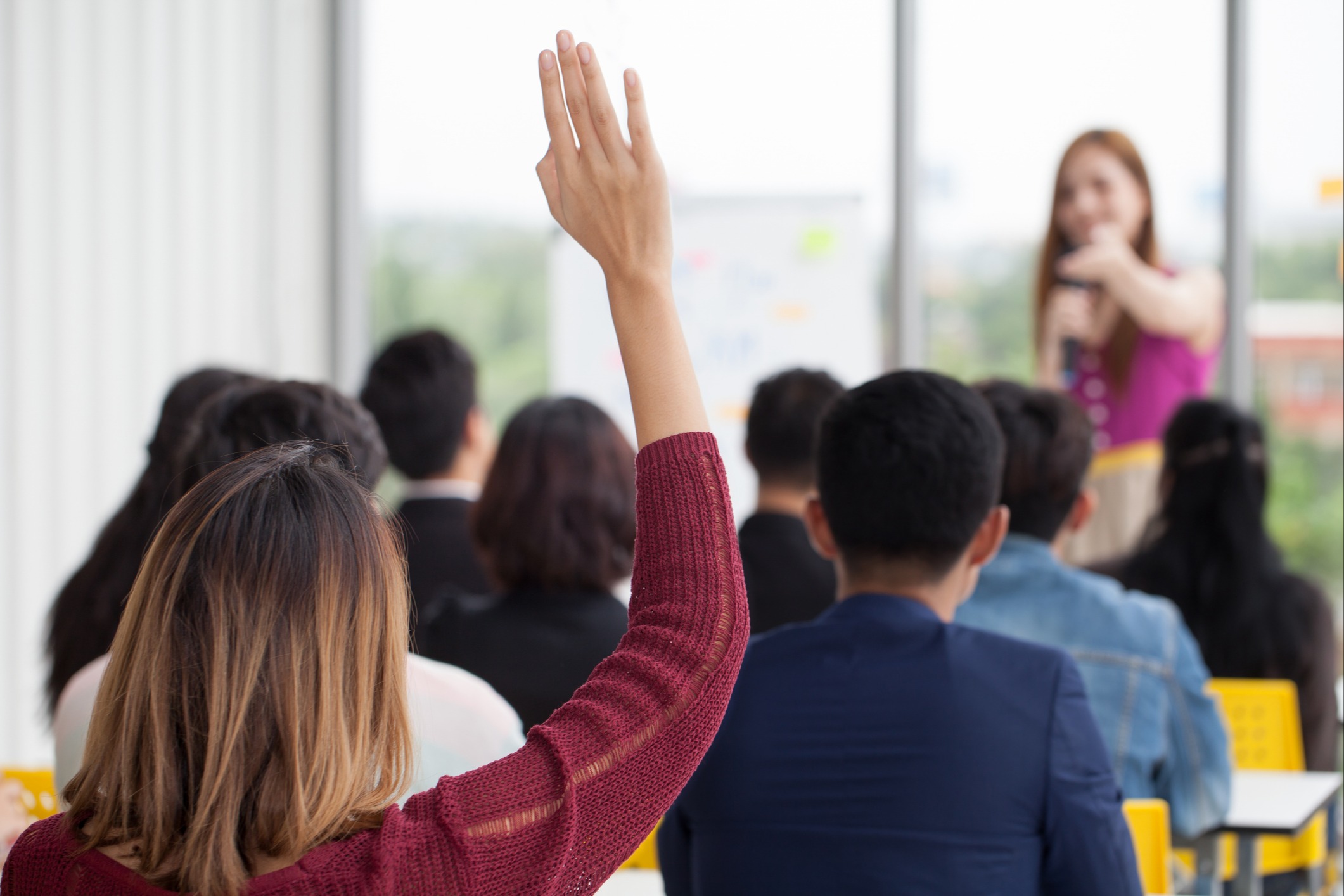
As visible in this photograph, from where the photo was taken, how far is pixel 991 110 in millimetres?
4449

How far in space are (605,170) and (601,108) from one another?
44 millimetres

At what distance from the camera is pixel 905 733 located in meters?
1.40

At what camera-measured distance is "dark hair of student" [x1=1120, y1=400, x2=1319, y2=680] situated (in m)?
2.97

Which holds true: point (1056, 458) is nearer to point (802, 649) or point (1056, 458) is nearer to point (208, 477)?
point (802, 649)

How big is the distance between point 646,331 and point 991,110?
3856 mm

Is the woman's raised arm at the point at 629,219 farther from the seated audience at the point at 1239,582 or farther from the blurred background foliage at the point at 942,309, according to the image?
the blurred background foliage at the point at 942,309

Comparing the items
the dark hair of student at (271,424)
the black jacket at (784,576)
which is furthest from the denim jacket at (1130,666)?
the dark hair of student at (271,424)

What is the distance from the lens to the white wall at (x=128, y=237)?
379cm

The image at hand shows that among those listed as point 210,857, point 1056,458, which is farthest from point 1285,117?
point 210,857

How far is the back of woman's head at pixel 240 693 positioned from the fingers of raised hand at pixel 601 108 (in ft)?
1.05

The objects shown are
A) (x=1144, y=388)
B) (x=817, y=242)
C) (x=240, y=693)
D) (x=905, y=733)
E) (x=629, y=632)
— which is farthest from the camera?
(x=817, y=242)

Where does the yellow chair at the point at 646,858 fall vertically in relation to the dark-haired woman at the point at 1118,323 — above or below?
below

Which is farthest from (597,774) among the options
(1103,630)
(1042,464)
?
(1042,464)

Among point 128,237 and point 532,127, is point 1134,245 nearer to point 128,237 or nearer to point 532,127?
point 532,127
